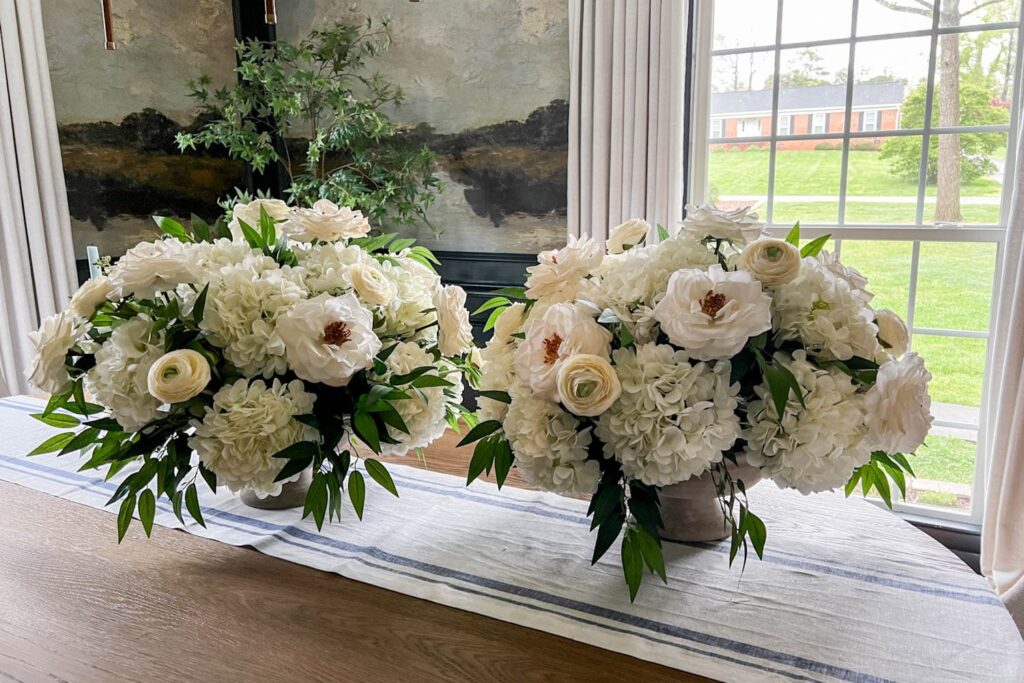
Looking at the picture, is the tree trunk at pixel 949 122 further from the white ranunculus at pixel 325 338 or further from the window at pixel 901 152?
the white ranunculus at pixel 325 338

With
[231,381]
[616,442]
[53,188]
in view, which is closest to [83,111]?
[53,188]

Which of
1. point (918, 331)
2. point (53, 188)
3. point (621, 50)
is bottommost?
point (918, 331)

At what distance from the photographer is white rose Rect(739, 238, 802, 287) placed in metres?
0.84

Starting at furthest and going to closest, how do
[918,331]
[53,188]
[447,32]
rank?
[447,32] → [53,188] → [918,331]

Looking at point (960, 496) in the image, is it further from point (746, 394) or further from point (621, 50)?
point (746, 394)

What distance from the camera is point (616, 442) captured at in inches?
33.1

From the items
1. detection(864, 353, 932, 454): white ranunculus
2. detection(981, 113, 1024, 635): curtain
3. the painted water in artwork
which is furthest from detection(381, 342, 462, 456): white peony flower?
the painted water in artwork

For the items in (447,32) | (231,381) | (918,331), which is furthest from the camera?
(447,32)

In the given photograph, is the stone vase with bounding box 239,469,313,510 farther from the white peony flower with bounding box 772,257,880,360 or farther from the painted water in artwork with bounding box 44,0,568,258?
the painted water in artwork with bounding box 44,0,568,258

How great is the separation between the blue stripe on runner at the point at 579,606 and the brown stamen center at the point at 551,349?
310mm

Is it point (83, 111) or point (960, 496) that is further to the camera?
point (83, 111)

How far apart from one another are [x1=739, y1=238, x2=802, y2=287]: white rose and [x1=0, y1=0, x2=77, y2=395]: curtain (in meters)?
3.16

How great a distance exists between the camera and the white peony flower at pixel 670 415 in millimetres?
807

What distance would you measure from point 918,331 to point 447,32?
2.36 metres
